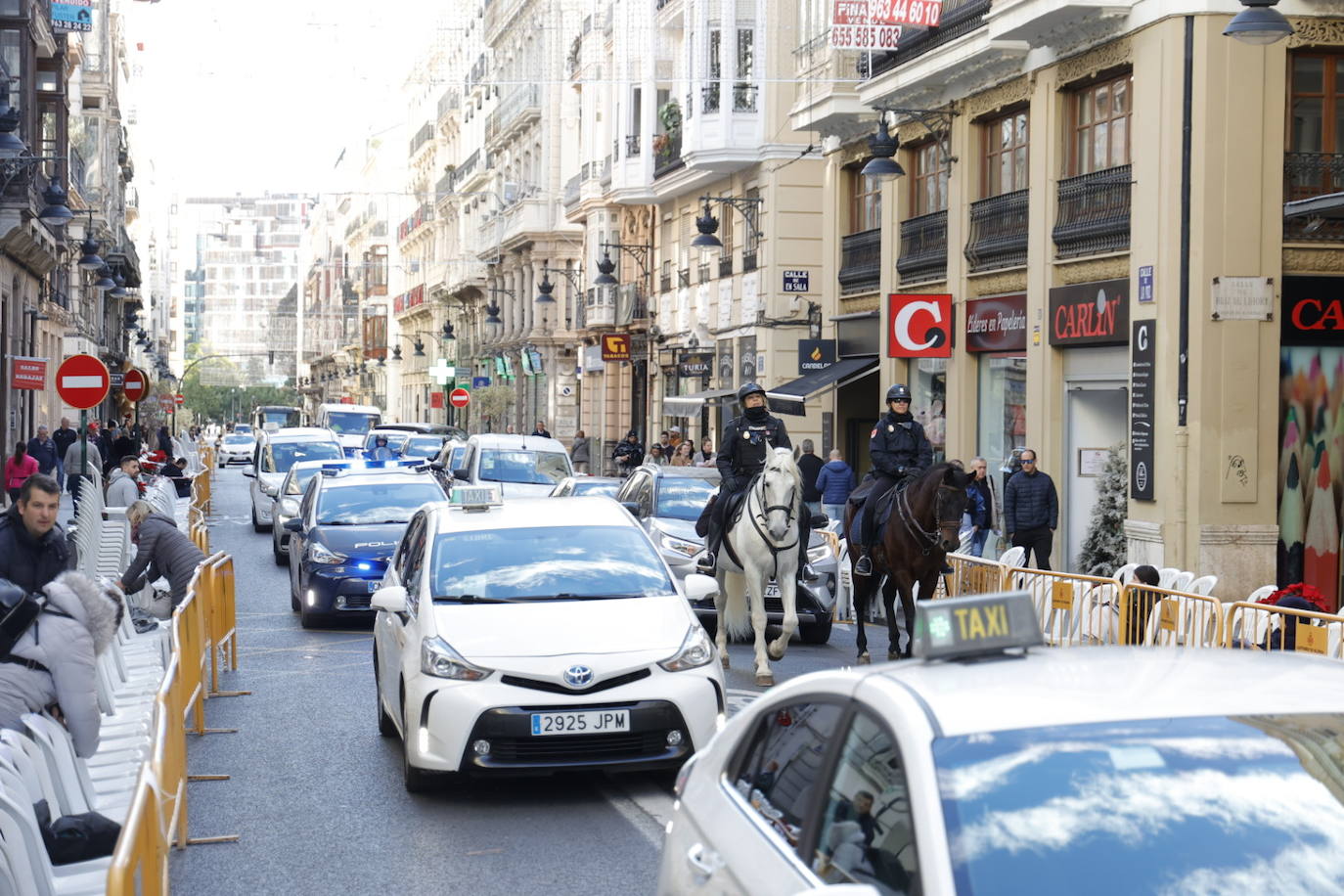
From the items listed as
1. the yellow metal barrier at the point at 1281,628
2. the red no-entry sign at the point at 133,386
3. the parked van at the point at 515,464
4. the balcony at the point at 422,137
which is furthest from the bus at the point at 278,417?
the yellow metal barrier at the point at 1281,628

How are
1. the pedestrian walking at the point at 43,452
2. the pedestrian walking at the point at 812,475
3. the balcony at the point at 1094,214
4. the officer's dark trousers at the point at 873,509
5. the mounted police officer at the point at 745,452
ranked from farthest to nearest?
the pedestrian walking at the point at 43,452
the pedestrian walking at the point at 812,475
the balcony at the point at 1094,214
the officer's dark trousers at the point at 873,509
the mounted police officer at the point at 745,452

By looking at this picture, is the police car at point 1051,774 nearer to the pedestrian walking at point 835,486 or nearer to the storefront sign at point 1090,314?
the storefront sign at point 1090,314

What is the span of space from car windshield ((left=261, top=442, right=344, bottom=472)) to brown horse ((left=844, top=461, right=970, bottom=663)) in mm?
21675

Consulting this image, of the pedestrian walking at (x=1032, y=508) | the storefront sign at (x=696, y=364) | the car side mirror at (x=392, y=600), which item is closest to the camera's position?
the car side mirror at (x=392, y=600)

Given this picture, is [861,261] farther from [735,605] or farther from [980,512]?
[735,605]

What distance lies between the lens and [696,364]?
44219 mm

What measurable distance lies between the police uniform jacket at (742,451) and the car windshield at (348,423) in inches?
1912

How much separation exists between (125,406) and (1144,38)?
2243 inches

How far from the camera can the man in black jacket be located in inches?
400

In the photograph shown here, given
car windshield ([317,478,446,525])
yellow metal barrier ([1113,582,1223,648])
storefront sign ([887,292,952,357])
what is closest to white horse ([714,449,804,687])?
yellow metal barrier ([1113,582,1223,648])

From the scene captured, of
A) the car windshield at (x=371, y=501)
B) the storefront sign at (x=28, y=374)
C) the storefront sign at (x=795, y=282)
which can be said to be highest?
the storefront sign at (x=795, y=282)

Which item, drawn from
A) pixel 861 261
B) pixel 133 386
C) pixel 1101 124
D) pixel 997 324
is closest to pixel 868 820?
pixel 1101 124

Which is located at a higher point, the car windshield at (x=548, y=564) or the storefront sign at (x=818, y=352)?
the storefront sign at (x=818, y=352)

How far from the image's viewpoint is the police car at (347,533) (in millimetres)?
18406
